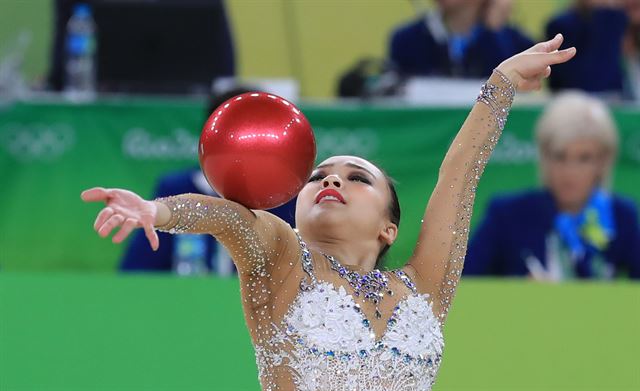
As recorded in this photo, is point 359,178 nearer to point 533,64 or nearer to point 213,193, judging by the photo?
point 533,64

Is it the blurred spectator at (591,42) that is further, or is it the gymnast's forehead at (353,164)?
the blurred spectator at (591,42)

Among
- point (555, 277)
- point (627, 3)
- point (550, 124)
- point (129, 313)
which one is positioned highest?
point (627, 3)

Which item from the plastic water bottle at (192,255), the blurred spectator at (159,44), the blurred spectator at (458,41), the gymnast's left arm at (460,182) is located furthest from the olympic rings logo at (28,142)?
the gymnast's left arm at (460,182)

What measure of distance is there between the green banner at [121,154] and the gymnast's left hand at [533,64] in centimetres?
184

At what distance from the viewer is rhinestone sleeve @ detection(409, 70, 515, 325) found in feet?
6.93

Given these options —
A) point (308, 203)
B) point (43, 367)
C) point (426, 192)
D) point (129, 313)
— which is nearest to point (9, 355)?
point (43, 367)

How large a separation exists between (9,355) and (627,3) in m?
3.36

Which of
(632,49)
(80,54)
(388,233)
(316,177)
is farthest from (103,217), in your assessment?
(632,49)

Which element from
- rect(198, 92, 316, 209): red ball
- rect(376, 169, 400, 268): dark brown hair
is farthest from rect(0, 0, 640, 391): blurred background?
rect(198, 92, 316, 209): red ball

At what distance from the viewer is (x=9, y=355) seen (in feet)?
9.03

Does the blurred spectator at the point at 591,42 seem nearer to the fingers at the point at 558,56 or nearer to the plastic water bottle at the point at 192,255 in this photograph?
the plastic water bottle at the point at 192,255

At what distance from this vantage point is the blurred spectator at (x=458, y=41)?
14.8 ft

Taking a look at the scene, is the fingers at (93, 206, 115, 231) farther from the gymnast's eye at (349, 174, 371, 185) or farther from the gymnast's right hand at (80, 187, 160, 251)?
the gymnast's eye at (349, 174, 371, 185)

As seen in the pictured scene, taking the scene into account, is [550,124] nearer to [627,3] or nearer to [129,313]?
[627,3]
